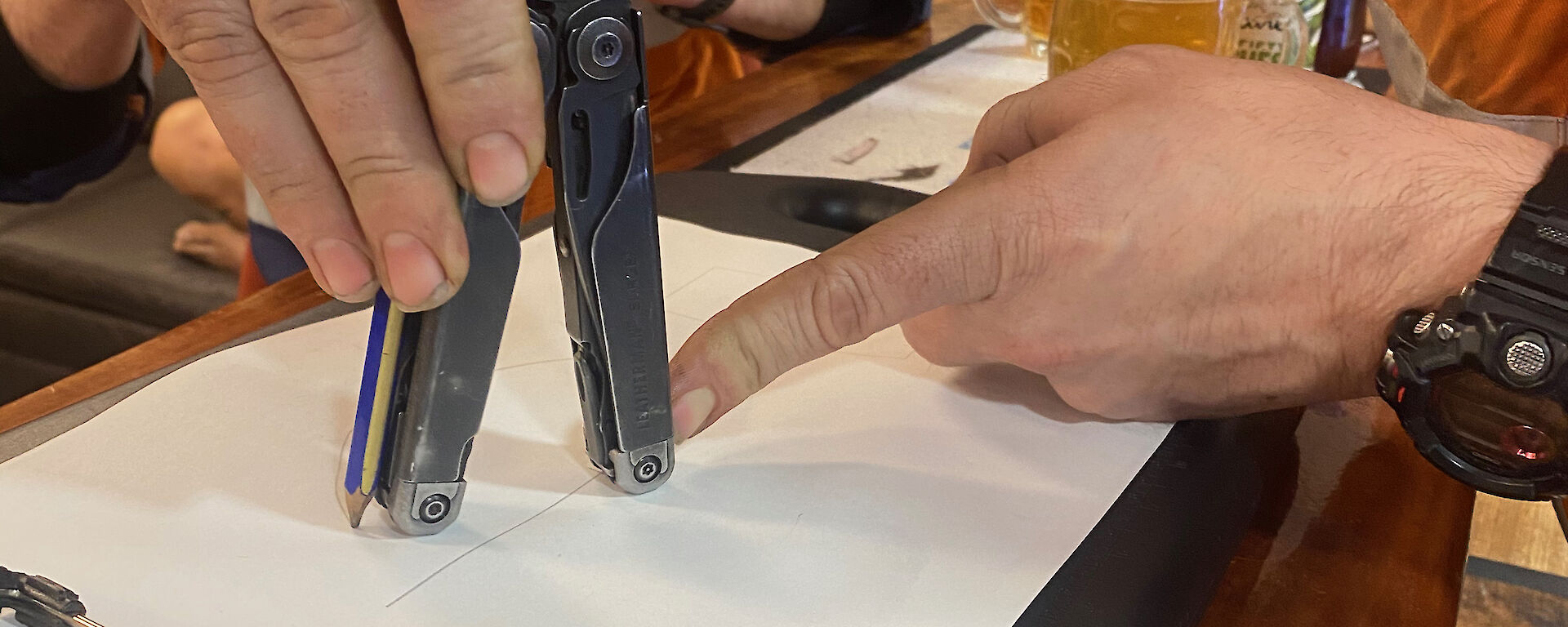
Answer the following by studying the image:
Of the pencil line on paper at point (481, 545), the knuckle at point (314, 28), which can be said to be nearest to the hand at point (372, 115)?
the knuckle at point (314, 28)

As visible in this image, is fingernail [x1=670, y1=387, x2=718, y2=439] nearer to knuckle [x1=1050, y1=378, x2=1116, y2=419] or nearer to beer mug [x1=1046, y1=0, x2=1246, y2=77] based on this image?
knuckle [x1=1050, y1=378, x2=1116, y2=419]

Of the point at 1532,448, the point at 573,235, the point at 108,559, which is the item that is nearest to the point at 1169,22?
the point at 1532,448

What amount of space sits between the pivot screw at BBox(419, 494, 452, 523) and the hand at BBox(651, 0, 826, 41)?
0.76m

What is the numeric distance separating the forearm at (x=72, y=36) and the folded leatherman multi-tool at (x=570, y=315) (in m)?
0.63

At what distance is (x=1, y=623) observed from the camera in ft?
1.32

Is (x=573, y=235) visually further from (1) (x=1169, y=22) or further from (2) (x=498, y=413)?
(1) (x=1169, y=22)

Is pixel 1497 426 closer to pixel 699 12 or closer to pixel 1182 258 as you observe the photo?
pixel 1182 258

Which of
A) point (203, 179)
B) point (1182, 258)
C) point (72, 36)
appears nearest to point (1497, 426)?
point (1182, 258)

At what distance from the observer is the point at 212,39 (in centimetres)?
38

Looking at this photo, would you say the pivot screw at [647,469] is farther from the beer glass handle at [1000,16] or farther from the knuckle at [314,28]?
the beer glass handle at [1000,16]

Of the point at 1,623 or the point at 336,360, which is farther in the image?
the point at 336,360

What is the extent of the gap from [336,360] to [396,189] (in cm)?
24

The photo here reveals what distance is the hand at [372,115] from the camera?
0.36 metres

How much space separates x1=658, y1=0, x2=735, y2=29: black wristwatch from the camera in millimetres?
1119
